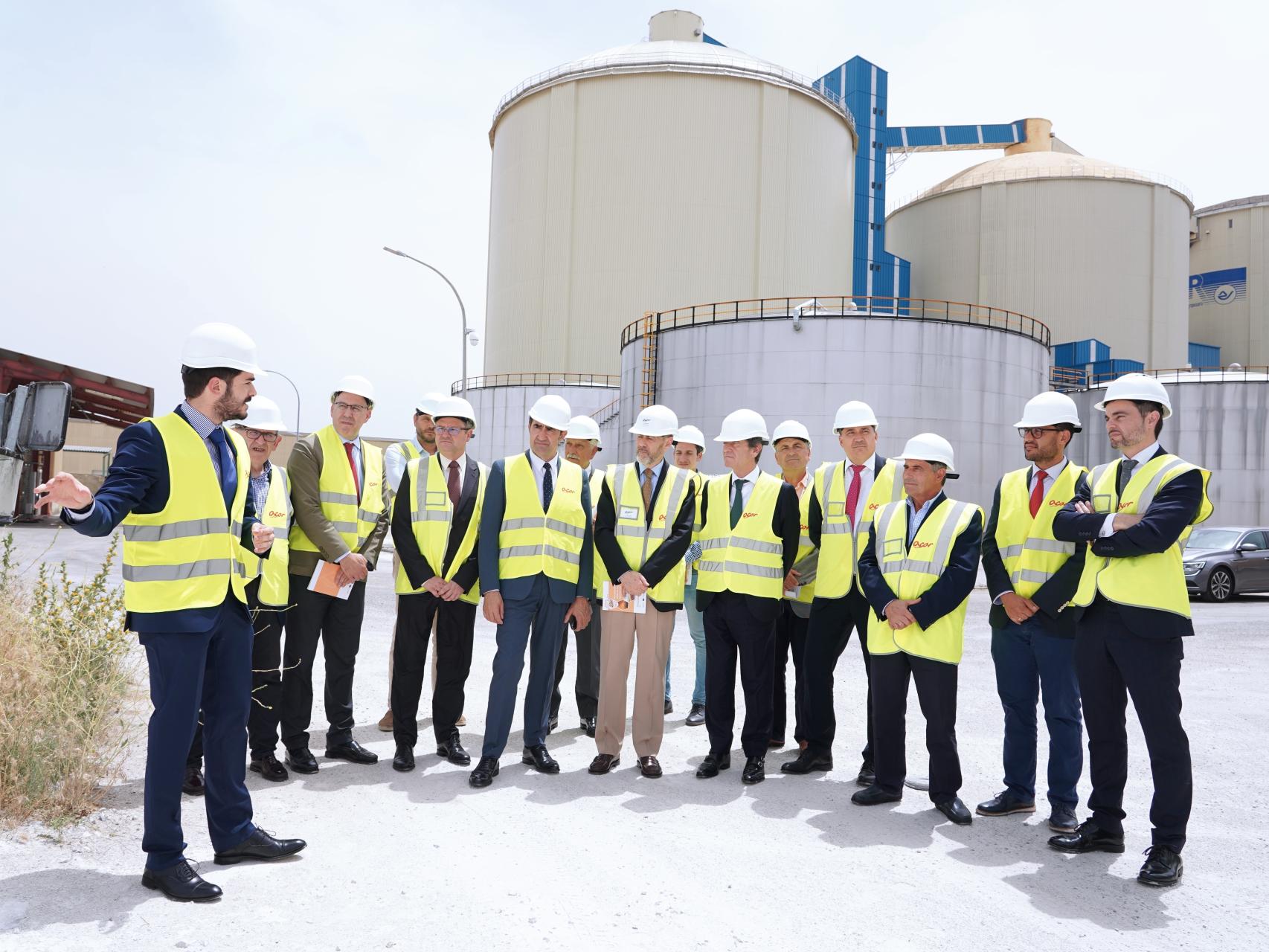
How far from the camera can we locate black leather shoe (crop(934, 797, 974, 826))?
4.91 metres

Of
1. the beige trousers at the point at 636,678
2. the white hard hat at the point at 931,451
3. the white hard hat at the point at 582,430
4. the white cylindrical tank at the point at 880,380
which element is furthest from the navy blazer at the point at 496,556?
the white cylindrical tank at the point at 880,380

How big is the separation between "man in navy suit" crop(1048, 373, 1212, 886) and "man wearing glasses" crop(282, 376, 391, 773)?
151 inches

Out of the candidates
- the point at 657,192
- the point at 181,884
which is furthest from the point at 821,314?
the point at 181,884

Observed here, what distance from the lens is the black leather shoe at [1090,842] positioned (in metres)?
4.50

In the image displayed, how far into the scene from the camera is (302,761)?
5.52m

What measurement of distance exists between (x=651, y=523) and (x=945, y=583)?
5.91 ft

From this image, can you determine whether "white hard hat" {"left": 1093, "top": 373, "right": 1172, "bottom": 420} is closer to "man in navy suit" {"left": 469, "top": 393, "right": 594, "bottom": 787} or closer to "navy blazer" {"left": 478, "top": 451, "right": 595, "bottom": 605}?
"man in navy suit" {"left": 469, "top": 393, "right": 594, "bottom": 787}

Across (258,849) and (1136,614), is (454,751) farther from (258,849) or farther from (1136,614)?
(1136,614)

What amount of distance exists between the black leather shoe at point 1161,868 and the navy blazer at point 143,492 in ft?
13.1

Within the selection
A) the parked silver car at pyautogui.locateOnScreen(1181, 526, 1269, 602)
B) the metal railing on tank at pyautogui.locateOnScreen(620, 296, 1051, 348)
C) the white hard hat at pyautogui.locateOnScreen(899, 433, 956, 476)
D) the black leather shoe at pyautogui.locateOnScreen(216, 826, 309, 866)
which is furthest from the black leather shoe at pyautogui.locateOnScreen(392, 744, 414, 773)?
the parked silver car at pyautogui.locateOnScreen(1181, 526, 1269, 602)

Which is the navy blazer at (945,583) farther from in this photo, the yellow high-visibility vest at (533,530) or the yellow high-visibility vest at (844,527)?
the yellow high-visibility vest at (533,530)

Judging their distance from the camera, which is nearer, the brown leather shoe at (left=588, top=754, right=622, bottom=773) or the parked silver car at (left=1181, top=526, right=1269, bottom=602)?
the brown leather shoe at (left=588, top=754, right=622, bottom=773)

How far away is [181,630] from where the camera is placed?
12.6ft

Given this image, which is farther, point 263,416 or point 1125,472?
point 263,416
